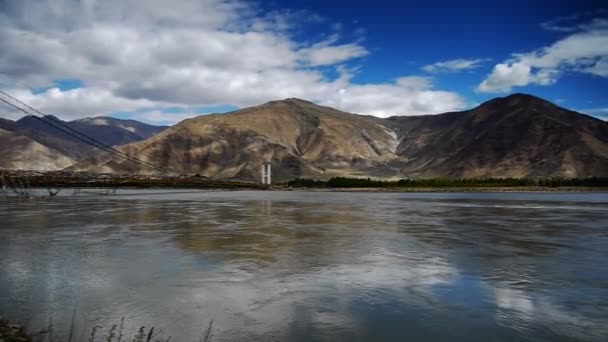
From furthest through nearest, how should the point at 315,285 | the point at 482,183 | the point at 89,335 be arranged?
the point at 482,183
the point at 315,285
the point at 89,335

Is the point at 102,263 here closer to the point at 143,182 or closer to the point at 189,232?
the point at 189,232

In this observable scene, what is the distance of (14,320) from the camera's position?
9680mm

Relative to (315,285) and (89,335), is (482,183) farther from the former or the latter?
(89,335)

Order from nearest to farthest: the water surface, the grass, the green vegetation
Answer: the grass < the water surface < the green vegetation

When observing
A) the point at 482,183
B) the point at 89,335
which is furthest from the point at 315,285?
the point at 482,183

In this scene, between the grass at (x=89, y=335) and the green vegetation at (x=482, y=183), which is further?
the green vegetation at (x=482, y=183)

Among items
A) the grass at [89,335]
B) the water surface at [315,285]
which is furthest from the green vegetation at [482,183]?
the grass at [89,335]

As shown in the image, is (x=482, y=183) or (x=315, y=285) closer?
(x=315, y=285)

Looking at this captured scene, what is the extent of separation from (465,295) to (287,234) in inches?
581

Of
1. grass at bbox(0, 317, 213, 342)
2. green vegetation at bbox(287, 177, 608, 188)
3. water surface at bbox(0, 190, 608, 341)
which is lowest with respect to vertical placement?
water surface at bbox(0, 190, 608, 341)

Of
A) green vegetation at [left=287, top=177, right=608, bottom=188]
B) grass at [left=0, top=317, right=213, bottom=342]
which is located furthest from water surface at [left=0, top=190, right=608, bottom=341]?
green vegetation at [left=287, top=177, right=608, bottom=188]

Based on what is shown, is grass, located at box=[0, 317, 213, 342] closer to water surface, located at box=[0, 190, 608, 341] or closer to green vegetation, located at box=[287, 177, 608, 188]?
water surface, located at box=[0, 190, 608, 341]

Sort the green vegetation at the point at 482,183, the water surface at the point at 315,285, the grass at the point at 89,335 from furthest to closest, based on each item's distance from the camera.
Answer: the green vegetation at the point at 482,183
the water surface at the point at 315,285
the grass at the point at 89,335

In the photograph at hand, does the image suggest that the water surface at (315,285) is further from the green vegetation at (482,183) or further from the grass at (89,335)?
the green vegetation at (482,183)
